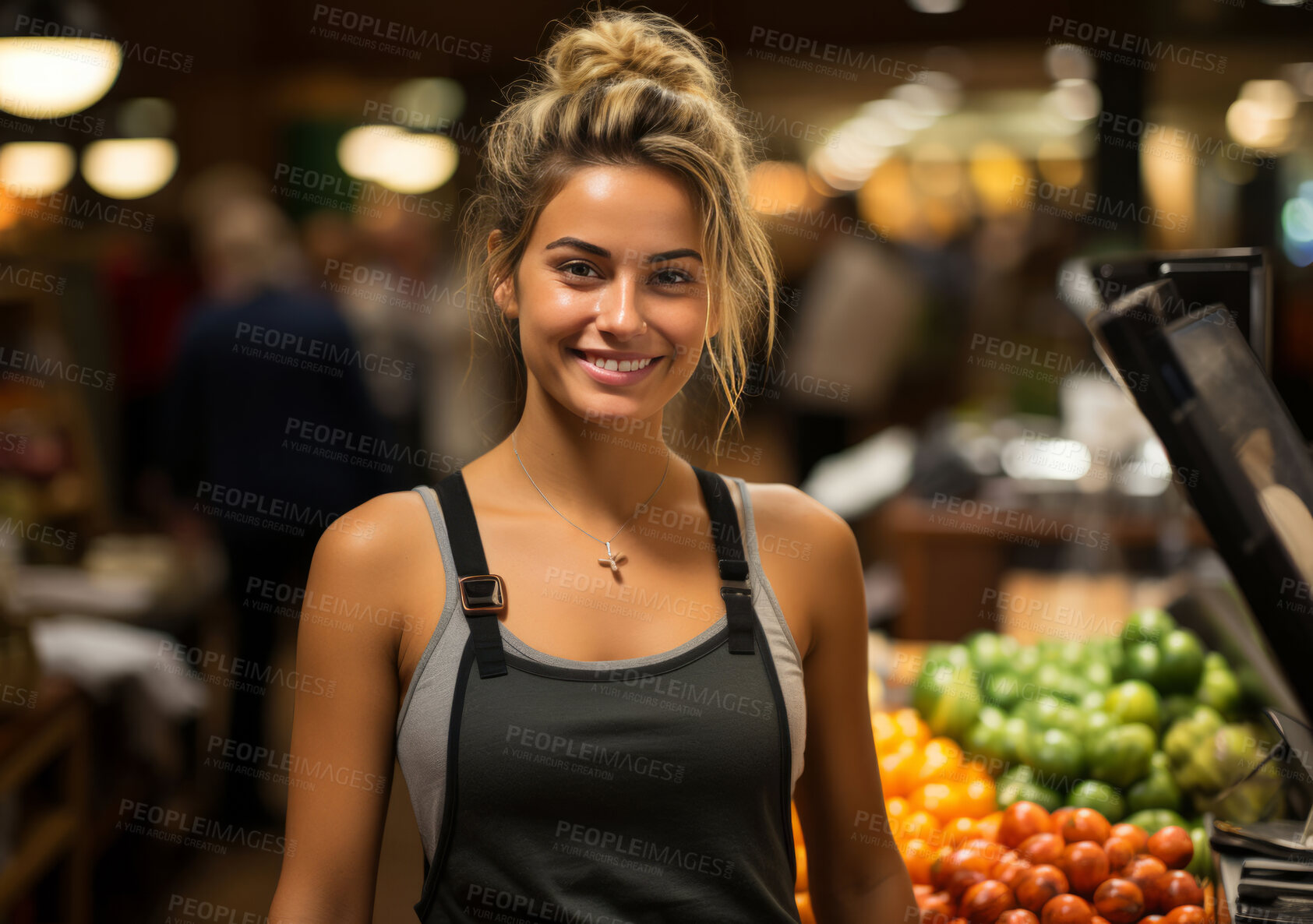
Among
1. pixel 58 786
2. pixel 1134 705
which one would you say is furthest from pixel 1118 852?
pixel 58 786

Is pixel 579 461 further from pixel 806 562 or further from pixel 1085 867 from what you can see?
pixel 1085 867

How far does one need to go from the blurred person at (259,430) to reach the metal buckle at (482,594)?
8.52 feet

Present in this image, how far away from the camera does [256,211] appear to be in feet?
13.1

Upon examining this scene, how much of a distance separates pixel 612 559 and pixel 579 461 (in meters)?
0.13

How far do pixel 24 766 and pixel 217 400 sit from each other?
4.41 feet

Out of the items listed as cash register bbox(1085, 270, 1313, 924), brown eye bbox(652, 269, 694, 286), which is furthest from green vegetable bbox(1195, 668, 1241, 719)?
brown eye bbox(652, 269, 694, 286)

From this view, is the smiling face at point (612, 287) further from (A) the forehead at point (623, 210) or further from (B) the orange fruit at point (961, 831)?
(B) the orange fruit at point (961, 831)

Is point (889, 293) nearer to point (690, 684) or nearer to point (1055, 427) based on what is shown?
point (1055, 427)

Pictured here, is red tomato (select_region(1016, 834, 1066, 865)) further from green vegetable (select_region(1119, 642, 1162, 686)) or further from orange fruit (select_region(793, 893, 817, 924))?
green vegetable (select_region(1119, 642, 1162, 686))

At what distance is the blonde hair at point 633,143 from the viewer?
4.39 feet

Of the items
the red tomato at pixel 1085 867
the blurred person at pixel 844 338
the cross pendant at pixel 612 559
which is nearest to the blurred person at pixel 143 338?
the blurred person at pixel 844 338

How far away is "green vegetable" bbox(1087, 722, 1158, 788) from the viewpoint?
6.34ft

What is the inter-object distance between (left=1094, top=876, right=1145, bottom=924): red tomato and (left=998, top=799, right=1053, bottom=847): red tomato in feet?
0.46

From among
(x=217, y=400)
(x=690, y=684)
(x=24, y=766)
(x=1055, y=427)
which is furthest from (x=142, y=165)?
(x=690, y=684)
